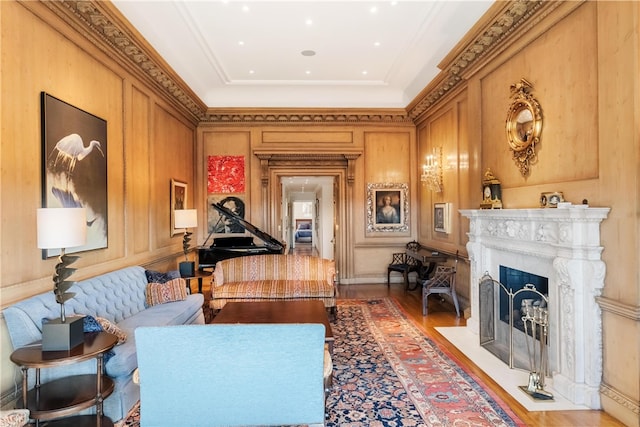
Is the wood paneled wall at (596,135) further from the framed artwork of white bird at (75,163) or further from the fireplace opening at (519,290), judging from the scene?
the framed artwork of white bird at (75,163)

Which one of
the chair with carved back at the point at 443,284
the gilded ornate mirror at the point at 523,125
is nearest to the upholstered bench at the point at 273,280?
the chair with carved back at the point at 443,284

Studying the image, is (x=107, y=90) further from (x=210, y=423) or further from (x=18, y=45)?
(x=210, y=423)

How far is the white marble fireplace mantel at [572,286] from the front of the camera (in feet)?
9.18

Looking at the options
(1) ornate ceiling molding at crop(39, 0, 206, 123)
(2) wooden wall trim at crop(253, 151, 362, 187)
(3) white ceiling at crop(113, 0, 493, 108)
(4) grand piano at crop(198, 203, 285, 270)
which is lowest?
(4) grand piano at crop(198, 203, 285, 270)

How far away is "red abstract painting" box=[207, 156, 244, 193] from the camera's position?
7578mm

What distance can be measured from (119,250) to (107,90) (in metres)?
1.84

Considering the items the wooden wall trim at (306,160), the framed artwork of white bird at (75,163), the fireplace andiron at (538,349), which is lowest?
the fireplace andiron at (538,349)

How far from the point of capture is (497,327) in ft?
13.6

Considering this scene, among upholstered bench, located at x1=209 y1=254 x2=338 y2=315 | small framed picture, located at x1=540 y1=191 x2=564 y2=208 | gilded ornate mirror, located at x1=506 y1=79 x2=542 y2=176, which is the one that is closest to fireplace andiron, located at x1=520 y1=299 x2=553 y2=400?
small framed picture, located at x1=540 y1=191 x2=564 y2=208

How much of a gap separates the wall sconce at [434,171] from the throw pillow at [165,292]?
180 inches

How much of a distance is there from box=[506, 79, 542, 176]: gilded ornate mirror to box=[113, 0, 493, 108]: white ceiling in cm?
110

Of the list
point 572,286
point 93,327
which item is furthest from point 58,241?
point 572,286

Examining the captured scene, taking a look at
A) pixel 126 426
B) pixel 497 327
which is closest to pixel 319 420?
pixel 126 426

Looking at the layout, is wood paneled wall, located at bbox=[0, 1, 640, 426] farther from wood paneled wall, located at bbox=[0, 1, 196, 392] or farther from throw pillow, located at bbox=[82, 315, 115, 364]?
throw pillow, located at bbox=[82, 315, 115, 364]
